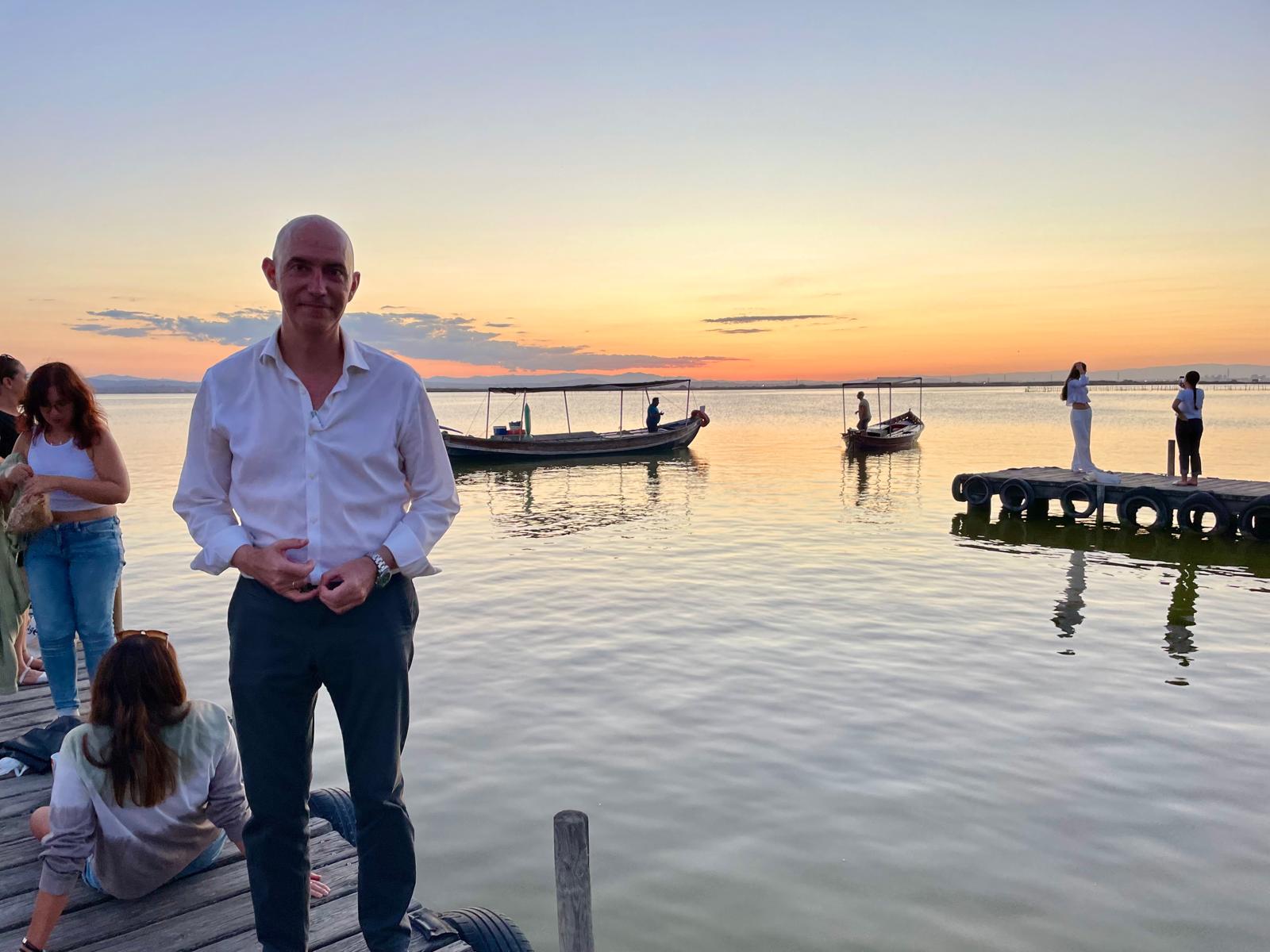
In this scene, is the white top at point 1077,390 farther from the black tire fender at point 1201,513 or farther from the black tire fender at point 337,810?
the black tire fender at point 337,810

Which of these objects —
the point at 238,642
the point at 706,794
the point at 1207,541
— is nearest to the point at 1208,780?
the point at 706,794

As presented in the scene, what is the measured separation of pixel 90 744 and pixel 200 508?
1.30 metres

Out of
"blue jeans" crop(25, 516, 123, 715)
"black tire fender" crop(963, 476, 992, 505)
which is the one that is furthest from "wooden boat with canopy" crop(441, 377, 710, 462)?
"blue jeans" crop(25, 516, 123, 715)

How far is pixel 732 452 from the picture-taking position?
42.3 metres

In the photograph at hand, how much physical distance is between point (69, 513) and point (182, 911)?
234cm

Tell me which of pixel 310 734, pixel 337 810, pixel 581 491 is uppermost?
pixel 310 734

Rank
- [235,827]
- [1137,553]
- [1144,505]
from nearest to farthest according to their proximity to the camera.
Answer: [235,827] < [1137,553] < [1144,505]

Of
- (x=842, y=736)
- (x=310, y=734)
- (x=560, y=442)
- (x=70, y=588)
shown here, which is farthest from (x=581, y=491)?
(x=310, y=734)

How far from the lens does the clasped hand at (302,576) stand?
2.44m

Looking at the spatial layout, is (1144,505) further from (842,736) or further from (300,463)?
(300,463)

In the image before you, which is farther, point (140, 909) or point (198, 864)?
point (198, 864)

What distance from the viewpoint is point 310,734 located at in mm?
2703

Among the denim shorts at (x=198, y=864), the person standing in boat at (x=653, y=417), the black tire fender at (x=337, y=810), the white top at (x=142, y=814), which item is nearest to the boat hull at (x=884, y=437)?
the person standing in boat at (x=653, y=417)

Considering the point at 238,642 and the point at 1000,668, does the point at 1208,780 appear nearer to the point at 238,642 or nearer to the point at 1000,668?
the point at 1000,668
